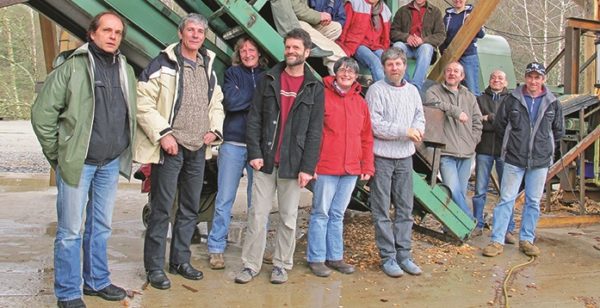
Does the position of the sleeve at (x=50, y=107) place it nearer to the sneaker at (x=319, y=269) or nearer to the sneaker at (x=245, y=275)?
the sneaker at (x=245, y=275)

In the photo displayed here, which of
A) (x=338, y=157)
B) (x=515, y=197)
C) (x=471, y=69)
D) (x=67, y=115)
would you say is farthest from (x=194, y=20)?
(x=471, y=69)

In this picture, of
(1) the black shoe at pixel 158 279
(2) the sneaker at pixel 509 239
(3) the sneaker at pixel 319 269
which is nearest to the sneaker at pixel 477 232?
(2) the sneaker at pixel 509 239

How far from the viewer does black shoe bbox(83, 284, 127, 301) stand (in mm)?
3613

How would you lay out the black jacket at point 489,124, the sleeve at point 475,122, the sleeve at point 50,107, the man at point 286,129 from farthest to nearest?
the black jacket at point 489,124 → the sleeve at point 475,122 → the man at point 286,129 → the sleeve at point 50,107

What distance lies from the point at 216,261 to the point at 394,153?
1.58 meters

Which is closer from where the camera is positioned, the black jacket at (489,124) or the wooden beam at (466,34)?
the wooden beam at (466,34)

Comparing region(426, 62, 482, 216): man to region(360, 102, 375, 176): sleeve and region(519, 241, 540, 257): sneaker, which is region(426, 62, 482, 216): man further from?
region(360, 102, 375, 176): sleeve

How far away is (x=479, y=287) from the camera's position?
425 cm

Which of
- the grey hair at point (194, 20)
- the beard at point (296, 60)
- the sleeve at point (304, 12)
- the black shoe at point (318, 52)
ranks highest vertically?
the sleeve at point (304, 12)

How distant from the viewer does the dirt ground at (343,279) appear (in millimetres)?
3793

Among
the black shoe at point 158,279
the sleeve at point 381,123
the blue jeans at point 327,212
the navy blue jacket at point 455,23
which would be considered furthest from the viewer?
the navy blue jacket at point 455,23

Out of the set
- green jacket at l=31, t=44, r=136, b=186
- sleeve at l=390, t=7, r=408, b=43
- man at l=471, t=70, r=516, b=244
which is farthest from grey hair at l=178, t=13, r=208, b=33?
man at l=471, t=70, r=516, b=244

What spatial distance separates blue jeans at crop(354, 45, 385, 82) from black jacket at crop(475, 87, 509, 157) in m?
1.45

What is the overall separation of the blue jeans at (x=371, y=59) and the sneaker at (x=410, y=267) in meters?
1.51
